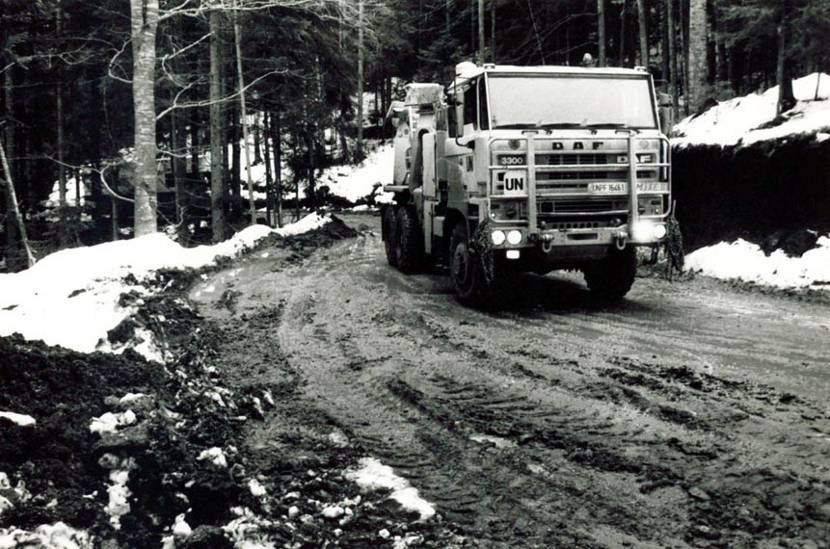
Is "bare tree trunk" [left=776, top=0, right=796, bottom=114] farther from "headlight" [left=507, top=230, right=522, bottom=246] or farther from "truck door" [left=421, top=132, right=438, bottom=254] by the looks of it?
"headlight" [left=507, top=230, right=522, bottom=246]

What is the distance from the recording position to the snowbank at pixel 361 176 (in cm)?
4016

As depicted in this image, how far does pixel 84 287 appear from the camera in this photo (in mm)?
9812

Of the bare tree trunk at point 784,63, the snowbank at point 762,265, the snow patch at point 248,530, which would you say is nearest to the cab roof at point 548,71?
the snowbank at point 762,265

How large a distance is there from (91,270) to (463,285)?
204 inches

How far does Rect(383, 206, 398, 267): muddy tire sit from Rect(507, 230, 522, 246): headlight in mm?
5392

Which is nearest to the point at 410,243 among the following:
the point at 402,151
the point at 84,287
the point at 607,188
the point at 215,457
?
the point at 402,151

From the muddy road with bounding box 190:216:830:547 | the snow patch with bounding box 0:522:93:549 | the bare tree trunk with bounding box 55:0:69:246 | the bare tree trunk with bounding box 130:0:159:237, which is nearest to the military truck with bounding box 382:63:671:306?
the muddy road with bounding box 190:216:830:547

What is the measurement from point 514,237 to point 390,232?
235 inches

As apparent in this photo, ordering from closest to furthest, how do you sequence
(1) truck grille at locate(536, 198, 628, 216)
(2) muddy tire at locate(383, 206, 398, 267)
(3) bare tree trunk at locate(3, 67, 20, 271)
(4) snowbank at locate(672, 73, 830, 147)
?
(1) truck grille at locate(536, 198, 628, 216) → (4) snowbank at locate(672, 73, 830, 147) → (2) muddy tire at locate(383, 206, 398, 267) → (3) bare tree trunk at locate(3, 67, 20, 271)

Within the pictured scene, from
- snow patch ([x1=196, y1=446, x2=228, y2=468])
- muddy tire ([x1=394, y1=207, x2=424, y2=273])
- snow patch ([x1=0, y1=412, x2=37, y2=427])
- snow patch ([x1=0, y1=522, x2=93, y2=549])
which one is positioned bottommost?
snow patch ([x1=0, y1=522, x2=93, y2=549])

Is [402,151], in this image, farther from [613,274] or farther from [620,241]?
[620,241]

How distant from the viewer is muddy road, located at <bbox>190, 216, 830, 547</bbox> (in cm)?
390

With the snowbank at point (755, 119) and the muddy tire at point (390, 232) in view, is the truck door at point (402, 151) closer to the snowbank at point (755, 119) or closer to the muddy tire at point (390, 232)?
the muddy tire at point (390, 232)

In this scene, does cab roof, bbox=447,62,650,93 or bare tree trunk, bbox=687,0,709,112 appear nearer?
cab roof, bbox=447,62,650,93
